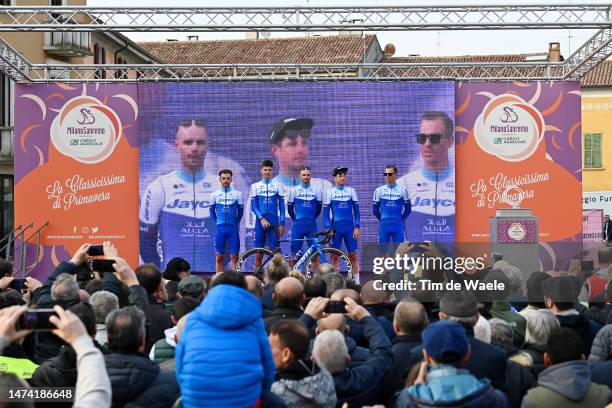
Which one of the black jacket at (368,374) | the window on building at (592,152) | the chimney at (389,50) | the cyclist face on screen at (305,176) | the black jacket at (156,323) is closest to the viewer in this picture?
the black jacket at (368,374)

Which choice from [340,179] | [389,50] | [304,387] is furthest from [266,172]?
[389,50]

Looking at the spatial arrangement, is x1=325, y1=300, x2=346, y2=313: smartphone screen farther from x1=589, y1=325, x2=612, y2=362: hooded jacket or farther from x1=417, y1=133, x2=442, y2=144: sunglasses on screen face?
x1=417, y1=133, x2=442, y2=144: sunglasses on screen face

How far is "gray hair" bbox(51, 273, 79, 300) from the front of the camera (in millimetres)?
6109

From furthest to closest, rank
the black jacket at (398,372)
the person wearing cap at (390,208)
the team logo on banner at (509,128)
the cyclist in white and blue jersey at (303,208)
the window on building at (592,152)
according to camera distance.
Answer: the window on building at (592,152)
the team logo on banner at (509,128)
the person wearing cap at (390,208)
the cyclist in white and blue jersey at (303,208)
the black jacket at (398,372)

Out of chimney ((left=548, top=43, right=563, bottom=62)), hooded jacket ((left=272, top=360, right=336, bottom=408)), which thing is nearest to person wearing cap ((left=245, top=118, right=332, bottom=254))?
hooded jacket ((left=272, top=360, right=336, bottom=408))

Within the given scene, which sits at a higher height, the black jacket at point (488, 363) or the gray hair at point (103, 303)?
the gray hair at point (103, 303)

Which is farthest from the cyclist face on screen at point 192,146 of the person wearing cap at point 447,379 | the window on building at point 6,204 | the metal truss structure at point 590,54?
the person wearing cap at point 447,379

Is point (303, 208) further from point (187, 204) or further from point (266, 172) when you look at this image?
point (187, 204)

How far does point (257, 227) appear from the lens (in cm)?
1712

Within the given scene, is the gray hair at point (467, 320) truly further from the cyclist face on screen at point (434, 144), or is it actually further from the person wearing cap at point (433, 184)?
the cyclist face on screen at point (434, 144)

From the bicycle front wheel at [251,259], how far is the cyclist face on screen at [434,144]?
3.13 meters

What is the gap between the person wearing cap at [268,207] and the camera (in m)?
17.0

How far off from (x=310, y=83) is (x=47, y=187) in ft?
15.8

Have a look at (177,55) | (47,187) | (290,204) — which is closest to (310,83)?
(290,204)
